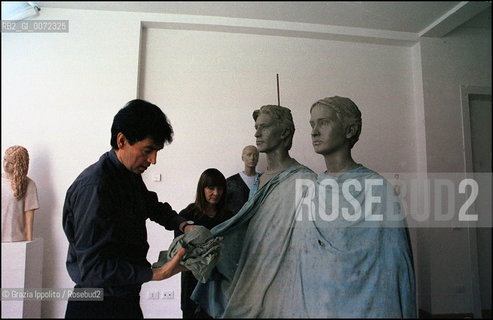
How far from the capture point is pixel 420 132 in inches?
55.0

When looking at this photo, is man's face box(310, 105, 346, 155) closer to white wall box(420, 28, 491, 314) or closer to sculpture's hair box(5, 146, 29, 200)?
white wall box(420, 28, 491, 314)

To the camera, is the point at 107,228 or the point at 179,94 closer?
the point at 107,228

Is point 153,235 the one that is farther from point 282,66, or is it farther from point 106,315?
point 282,66

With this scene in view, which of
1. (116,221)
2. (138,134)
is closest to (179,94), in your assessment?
(138,134)

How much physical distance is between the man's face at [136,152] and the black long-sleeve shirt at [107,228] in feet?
0.11

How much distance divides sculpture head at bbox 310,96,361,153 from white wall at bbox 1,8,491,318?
16 cm

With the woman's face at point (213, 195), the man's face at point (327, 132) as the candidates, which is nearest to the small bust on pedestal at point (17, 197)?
the woman's face at point (213, 195)

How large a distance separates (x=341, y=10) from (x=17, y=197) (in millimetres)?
1640

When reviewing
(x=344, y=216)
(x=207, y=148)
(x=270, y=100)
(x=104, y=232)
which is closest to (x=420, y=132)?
(x=344, y=216)

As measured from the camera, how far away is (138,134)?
46.4 inches

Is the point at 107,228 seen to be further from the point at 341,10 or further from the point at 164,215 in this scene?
Answer: the point at 341,10

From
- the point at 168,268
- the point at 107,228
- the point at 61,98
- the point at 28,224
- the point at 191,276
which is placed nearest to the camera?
the point at 107,228

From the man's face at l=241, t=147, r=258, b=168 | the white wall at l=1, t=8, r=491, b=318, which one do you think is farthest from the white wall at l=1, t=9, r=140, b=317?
the man's face at l=241, t=147, r=258, b=168

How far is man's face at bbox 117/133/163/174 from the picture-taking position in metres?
1.19
